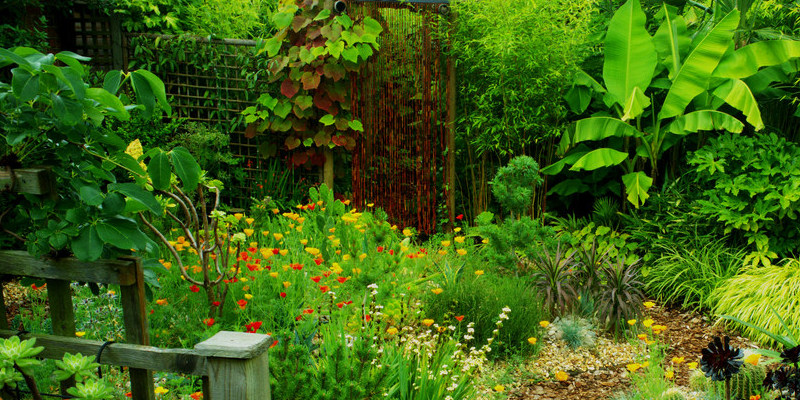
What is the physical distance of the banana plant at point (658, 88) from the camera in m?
5.48

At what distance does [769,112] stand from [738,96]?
0.83 metres

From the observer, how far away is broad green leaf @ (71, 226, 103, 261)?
1.98m

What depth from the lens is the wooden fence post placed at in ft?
5.84

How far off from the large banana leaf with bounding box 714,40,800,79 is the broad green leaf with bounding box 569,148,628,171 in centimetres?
102

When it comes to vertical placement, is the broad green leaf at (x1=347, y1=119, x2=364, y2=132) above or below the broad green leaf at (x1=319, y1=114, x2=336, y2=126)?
below

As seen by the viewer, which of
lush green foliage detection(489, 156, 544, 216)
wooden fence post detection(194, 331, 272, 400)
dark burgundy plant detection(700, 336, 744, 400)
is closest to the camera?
wooden fence post detection(194, 331, 272, 400)

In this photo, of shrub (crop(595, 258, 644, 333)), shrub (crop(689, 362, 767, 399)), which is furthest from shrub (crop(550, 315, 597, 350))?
shrub (crop(689, 362, 767, 399))

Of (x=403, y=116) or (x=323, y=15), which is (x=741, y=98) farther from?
(x=323, y=15)

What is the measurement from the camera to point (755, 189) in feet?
16.9

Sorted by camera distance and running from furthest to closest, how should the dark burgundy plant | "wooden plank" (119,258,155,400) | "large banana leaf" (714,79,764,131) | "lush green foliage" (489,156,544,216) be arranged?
"large banana leaf" (714,79,764,131) → "lush green foliage" (489,156,544,216) → the dark burgundy plant → "wooden plank" (119,258,155,400)

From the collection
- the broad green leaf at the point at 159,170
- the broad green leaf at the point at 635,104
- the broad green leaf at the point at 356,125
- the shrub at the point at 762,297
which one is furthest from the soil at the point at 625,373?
the broad green leaf at the point at 356,125

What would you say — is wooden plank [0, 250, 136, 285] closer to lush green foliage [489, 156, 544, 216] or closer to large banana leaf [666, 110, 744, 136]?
lush green foliage [489, 156, 544, 216]

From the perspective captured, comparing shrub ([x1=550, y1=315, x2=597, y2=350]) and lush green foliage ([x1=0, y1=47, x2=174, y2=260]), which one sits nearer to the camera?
lush green foliage ([x1=0, y1=47, x2=174, y2=260])

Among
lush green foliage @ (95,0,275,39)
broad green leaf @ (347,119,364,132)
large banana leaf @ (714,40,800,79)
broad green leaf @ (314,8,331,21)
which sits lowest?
broad green leaf @ (347,119,364,132)
